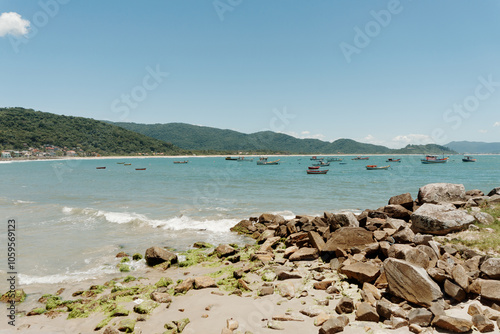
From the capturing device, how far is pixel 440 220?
10516 mm

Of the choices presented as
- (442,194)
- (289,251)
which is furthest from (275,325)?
(442,194)

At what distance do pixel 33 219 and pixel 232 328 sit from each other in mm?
20563

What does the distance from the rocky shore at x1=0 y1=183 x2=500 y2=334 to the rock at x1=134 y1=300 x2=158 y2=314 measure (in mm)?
38

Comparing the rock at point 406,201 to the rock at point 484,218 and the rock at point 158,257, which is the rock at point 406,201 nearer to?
the rock at point 484,218

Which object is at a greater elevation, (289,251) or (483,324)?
(483,324)

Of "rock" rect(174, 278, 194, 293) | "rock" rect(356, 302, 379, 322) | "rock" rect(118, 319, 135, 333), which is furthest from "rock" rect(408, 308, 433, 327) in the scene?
"rock" rect(118, 319, 135, 333)

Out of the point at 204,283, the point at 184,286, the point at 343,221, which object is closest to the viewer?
the point at 184,286

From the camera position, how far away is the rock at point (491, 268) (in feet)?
22.0

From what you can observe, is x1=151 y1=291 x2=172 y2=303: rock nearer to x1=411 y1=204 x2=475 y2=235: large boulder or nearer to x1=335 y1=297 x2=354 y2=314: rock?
x1=335 y1=297 x2=354 y2=314: rock

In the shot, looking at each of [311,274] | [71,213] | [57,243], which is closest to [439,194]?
[311,274]

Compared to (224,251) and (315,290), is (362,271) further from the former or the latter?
(224,251)

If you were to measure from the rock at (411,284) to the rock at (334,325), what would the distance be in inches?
67.1

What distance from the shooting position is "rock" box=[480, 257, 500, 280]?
6715 mm

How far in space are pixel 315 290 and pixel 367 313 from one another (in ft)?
6.43
